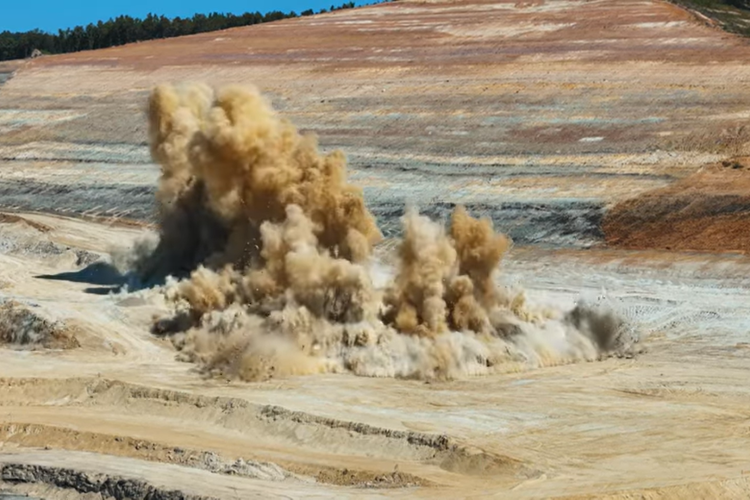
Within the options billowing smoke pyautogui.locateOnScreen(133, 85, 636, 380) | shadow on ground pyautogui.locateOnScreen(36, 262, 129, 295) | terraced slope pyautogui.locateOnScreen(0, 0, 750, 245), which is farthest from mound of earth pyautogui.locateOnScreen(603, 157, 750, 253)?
shadow on ground pyautogui.locateOnScreen(36, 262, 129, 295)

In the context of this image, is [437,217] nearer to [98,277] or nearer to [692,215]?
[692,215]

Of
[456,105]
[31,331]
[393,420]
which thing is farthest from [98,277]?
[456,105]

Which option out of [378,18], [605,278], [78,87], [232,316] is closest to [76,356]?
[232,316]

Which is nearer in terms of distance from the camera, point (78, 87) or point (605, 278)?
point (605, 278)

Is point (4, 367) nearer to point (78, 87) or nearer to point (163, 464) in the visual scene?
point (163, 464)

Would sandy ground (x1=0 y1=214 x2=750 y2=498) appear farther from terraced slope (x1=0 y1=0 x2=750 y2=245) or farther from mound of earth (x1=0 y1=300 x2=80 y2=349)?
terraced slope (x1=0 y1=0 x2=750 y2=245)

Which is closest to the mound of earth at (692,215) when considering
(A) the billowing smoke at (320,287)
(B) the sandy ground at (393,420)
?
(B) the sandy ground at (393,420)
